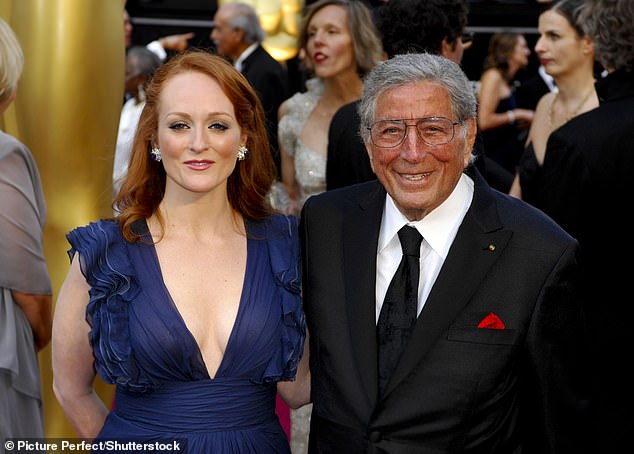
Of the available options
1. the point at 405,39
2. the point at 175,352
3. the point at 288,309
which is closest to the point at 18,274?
the point at 175,352

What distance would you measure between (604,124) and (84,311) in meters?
1.65

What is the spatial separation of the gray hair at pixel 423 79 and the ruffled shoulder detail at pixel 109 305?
2.37 feet

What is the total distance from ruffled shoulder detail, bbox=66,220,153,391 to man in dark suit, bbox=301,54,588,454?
45 cm

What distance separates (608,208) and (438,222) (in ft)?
2.88

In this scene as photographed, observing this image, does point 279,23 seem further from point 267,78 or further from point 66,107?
point 66,107

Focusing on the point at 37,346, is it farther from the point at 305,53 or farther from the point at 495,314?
the point at 305,53

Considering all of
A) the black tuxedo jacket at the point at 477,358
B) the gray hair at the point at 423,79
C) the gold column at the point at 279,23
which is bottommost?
the black tuxedo jacket at the point at 477,358

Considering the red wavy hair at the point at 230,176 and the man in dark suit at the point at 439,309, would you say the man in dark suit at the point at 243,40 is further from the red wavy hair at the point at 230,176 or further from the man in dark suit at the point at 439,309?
the man in dark suit at the point at 439,309

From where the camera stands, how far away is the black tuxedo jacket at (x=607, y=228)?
2.74 metres

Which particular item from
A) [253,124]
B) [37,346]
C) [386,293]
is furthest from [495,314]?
[37,346]

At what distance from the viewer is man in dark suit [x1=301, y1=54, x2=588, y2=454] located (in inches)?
79.1

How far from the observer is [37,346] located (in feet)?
9.45

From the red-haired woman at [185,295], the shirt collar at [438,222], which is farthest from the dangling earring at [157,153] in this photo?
the shirt collar at [438,222]

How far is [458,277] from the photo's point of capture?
6.73 ft
